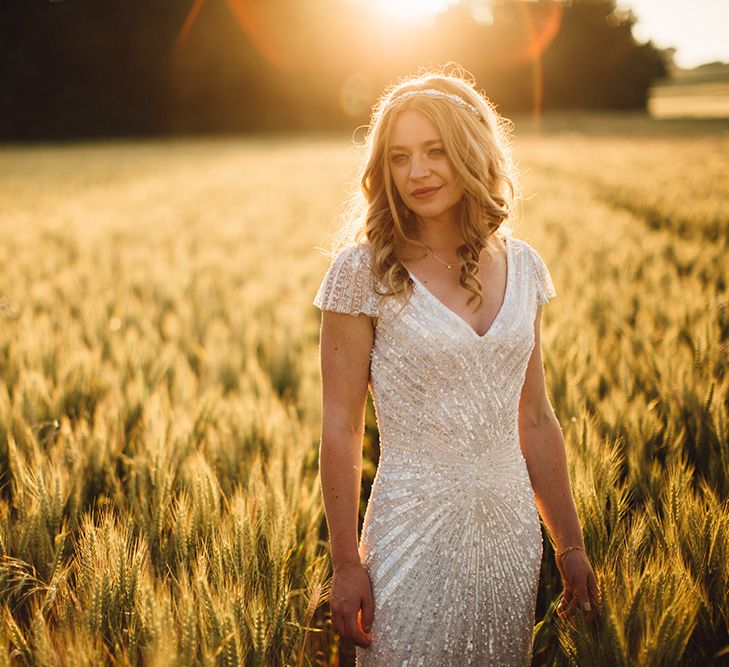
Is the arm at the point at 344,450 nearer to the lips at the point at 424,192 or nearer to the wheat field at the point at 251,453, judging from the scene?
the wheat field at the point at 251,453

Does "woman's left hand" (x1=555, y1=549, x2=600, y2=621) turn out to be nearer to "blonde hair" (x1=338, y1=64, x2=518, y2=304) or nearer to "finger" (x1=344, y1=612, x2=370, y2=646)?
"finger" (x1=344, y1=612, x2=370, y2=646)

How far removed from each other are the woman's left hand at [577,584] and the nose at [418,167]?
3.14ft

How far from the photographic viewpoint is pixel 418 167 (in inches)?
55.7

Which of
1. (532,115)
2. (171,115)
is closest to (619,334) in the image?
(171,115)

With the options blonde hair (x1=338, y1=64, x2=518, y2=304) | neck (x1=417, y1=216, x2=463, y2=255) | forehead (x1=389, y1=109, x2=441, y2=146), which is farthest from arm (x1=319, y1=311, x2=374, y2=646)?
forehead (x1=389, y1=109, x2=441, y2=146)

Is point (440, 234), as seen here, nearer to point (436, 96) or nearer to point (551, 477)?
point (436, 96)

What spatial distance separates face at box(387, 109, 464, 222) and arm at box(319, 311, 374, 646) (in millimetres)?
314

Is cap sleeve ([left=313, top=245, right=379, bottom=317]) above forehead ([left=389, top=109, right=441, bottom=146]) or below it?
below

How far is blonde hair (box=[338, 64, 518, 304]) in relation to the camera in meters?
1.41

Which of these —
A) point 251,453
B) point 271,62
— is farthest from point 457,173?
point 271,62

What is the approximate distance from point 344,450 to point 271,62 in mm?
48229

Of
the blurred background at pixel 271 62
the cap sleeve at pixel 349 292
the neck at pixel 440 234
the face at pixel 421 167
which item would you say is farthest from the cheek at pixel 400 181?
the blurred background at pixel 271 62

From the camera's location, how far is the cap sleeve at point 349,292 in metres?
1.36

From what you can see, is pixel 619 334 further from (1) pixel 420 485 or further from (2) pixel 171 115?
(2) pixel 171 115
